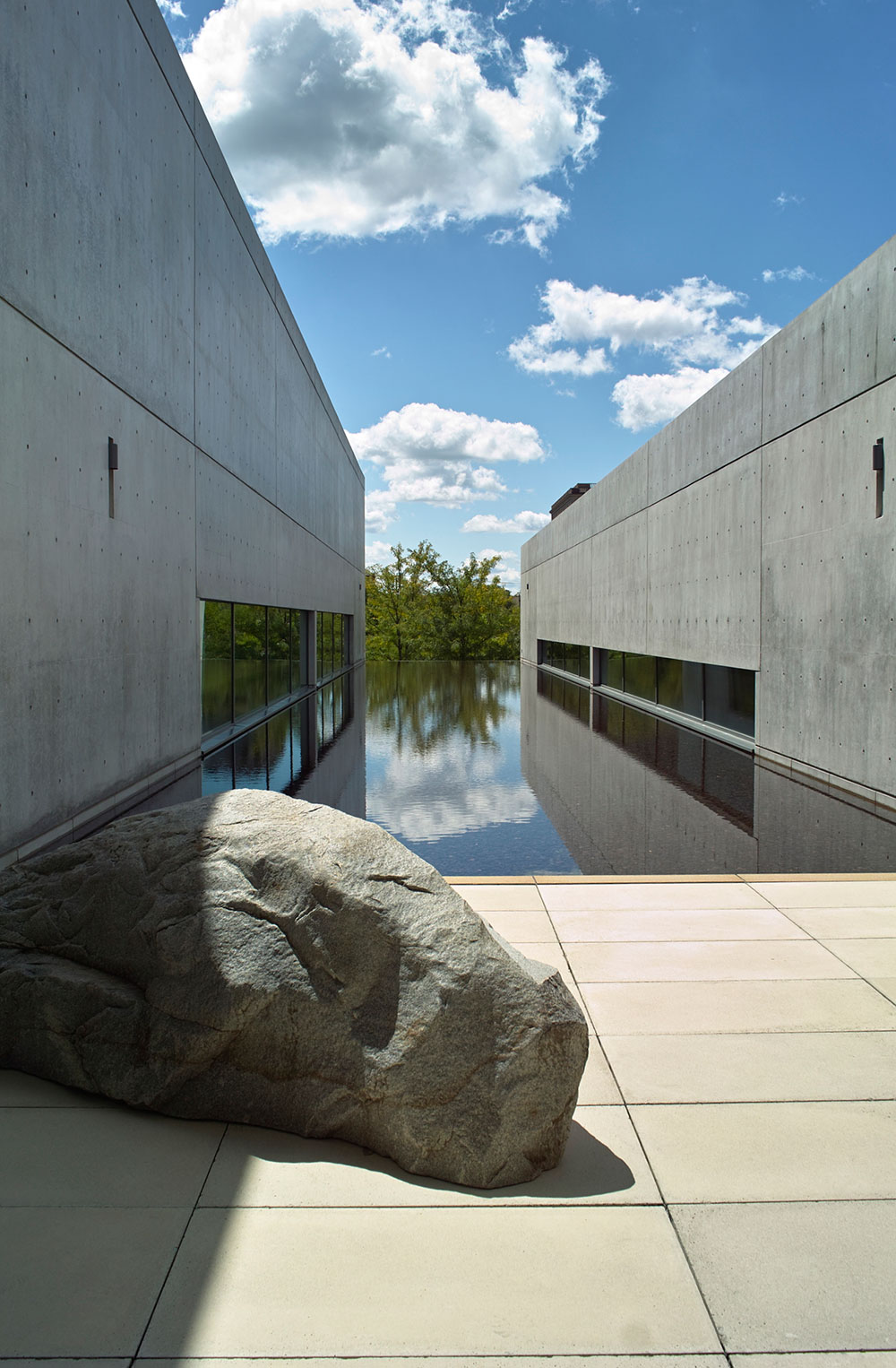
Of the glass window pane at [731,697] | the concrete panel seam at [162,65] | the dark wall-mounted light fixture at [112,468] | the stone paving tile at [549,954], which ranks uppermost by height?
the concrete panel seam at [162,65]

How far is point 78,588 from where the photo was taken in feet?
25.0

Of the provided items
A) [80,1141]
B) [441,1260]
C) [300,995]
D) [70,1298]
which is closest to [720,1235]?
[441,1260]

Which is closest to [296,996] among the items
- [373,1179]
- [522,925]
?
[373,1179]

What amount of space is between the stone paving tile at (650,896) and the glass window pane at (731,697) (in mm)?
7638

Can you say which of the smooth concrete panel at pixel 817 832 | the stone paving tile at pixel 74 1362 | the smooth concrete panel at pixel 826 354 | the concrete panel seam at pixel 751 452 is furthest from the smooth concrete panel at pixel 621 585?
the stone paving tile at pixel 74 1362

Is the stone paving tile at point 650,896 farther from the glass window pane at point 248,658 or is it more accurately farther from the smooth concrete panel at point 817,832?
the glass window pane at point 248,658

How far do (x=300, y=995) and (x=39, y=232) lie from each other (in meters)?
6.48

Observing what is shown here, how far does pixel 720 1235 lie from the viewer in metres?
2.47

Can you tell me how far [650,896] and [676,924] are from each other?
55cm

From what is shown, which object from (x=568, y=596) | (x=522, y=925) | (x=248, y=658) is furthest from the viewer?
(x=568, y=596)

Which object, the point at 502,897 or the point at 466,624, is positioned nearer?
the point at 502,897

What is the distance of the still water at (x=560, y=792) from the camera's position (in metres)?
7.12

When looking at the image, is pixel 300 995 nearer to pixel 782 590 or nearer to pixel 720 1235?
pixel 720 1235

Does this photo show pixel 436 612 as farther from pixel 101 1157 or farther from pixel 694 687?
pixel 101 1157
